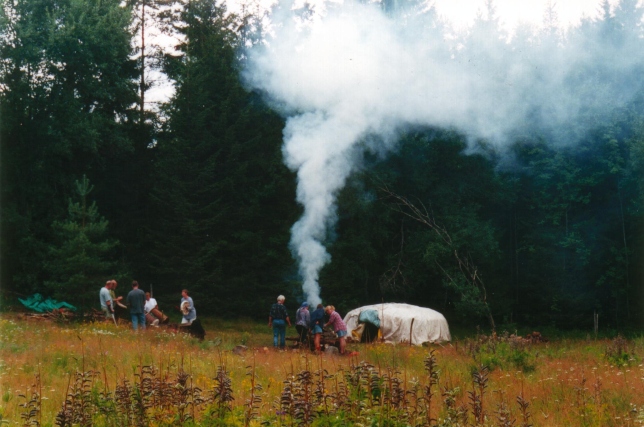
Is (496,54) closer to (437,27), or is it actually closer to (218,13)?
(437,27)

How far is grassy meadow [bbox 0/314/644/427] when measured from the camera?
19.3ft

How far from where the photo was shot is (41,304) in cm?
2662

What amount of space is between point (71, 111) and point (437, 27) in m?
17.7

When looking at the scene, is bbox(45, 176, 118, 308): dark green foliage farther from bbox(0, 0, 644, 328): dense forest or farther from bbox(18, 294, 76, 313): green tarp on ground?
bbox(0, 0, 644, 328): dense forest

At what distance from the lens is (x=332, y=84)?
1118 inches

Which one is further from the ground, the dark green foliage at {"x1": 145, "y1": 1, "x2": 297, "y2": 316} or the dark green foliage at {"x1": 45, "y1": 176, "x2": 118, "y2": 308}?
the dark green foliage at {"x1": 145, "y1": 1, "x2": 297, "y2": 316}

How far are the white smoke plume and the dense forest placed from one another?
380 mm

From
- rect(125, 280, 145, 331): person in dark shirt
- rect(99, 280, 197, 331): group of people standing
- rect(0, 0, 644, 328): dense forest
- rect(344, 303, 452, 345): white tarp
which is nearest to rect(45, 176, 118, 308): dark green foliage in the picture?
rect(0, 0, 644, 328): dense forest

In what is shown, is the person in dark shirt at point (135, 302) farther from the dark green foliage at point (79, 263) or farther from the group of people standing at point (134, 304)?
the dark green foliage at point (79, 263)

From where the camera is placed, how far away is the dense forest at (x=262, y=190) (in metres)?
30.5

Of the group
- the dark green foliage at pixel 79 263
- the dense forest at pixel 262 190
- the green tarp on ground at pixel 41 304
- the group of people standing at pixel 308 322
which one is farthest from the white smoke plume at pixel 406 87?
the green tarp on ground at pixel 41 304

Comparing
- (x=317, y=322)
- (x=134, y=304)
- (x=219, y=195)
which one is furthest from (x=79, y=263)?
(x=317, y=322)

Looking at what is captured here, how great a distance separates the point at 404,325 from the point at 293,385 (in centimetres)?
2128

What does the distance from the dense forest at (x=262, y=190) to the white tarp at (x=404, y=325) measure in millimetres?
3375
